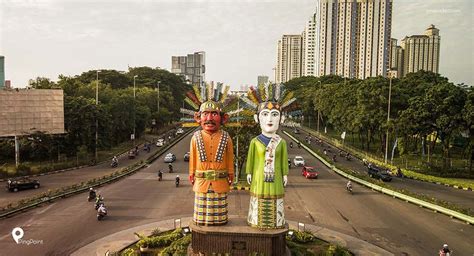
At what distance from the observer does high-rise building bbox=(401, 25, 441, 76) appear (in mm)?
124000

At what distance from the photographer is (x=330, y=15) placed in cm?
12475

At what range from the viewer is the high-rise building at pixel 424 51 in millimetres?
124000

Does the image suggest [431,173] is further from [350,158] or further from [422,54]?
[422,54]

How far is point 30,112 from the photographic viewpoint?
32.3m

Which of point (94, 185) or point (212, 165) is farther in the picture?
point (94, 185)

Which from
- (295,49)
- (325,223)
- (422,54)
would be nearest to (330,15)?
(422,54)

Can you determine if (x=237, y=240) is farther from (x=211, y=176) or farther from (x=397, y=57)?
(x=397, y=57)

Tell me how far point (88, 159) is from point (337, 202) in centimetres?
2520

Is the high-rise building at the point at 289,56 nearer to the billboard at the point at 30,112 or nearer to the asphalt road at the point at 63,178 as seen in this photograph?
the asphalt road at the point at 63,178

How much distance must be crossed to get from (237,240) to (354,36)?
121498 millimetres

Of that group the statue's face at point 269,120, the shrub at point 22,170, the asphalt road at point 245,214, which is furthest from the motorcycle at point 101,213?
the shrub at point 22,170

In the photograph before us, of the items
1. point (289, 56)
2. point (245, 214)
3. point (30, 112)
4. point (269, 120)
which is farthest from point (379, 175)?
point (289, 56)

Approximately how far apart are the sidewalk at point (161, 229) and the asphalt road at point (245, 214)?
58 centimetres

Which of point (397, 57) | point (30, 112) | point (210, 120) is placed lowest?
point (30, 112)
